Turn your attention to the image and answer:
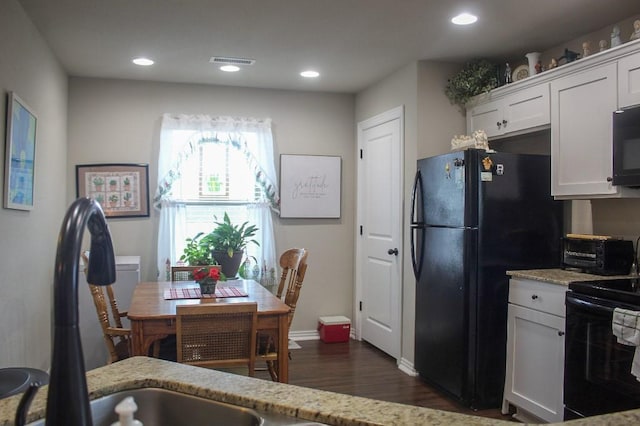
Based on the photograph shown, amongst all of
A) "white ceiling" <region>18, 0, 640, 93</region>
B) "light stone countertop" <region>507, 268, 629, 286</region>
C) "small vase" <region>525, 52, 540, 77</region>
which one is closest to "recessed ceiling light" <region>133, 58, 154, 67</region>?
"white ceiling" <region>18, 0, 640, 93</region>

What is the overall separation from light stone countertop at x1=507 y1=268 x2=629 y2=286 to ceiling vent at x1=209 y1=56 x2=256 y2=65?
8.46 feet

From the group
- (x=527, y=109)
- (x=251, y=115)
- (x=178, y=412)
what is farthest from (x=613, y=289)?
(x=251, y=115)

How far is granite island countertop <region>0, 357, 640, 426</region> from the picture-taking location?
0.96 m

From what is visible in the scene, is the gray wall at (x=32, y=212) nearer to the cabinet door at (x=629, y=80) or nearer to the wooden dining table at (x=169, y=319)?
the wooden dining table at (x=169, y=319)

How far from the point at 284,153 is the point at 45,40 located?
92.3 inches

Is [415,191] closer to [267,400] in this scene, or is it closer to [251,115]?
[251,115]

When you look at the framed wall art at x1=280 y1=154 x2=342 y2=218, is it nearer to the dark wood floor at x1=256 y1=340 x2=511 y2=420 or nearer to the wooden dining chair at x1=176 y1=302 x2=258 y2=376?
the dark wood floor at x1=256 y1=340 x2=511 y2=420

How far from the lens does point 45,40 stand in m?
3.73

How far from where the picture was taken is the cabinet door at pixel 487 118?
390 centimetres

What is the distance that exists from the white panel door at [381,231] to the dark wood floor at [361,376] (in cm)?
22

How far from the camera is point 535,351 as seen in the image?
309 centimetres

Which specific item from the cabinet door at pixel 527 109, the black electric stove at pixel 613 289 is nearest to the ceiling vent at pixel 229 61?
the cabinet door at pixel 527 109

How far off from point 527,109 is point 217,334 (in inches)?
100

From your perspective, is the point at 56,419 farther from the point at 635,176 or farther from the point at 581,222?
the point at 581,222
